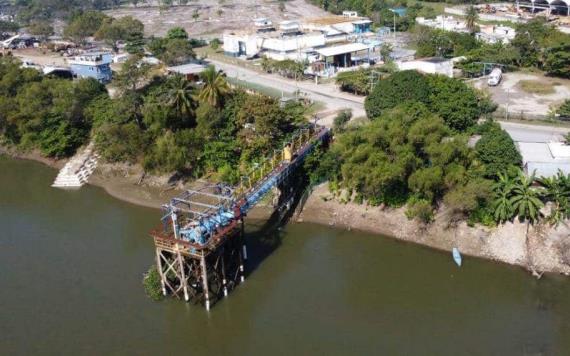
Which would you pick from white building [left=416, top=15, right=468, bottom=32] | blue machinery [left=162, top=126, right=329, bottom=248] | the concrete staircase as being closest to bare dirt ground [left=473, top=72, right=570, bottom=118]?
blue machinery [left=162, top=126, right=329, bottom=248]

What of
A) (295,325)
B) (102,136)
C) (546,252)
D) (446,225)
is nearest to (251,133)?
(102,136)

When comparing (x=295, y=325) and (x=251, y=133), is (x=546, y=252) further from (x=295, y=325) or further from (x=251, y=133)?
(x=251, y=133)

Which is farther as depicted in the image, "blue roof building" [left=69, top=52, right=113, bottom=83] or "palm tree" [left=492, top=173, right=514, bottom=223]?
"blue roof building" [left=69, top=52, right=113, bottom=83]

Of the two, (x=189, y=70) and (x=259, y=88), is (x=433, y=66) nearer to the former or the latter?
(x=259, y=88)

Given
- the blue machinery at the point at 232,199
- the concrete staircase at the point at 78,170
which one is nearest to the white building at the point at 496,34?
the blue machinery at the point at 232,199

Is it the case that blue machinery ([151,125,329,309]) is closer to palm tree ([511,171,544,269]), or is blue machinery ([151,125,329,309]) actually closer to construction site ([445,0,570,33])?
palm tree ([511,171,544,269])

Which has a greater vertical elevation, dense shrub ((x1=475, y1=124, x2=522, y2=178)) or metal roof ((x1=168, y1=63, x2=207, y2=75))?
metal roof ((x1=168, y1=63, x2=207, y2=75))
